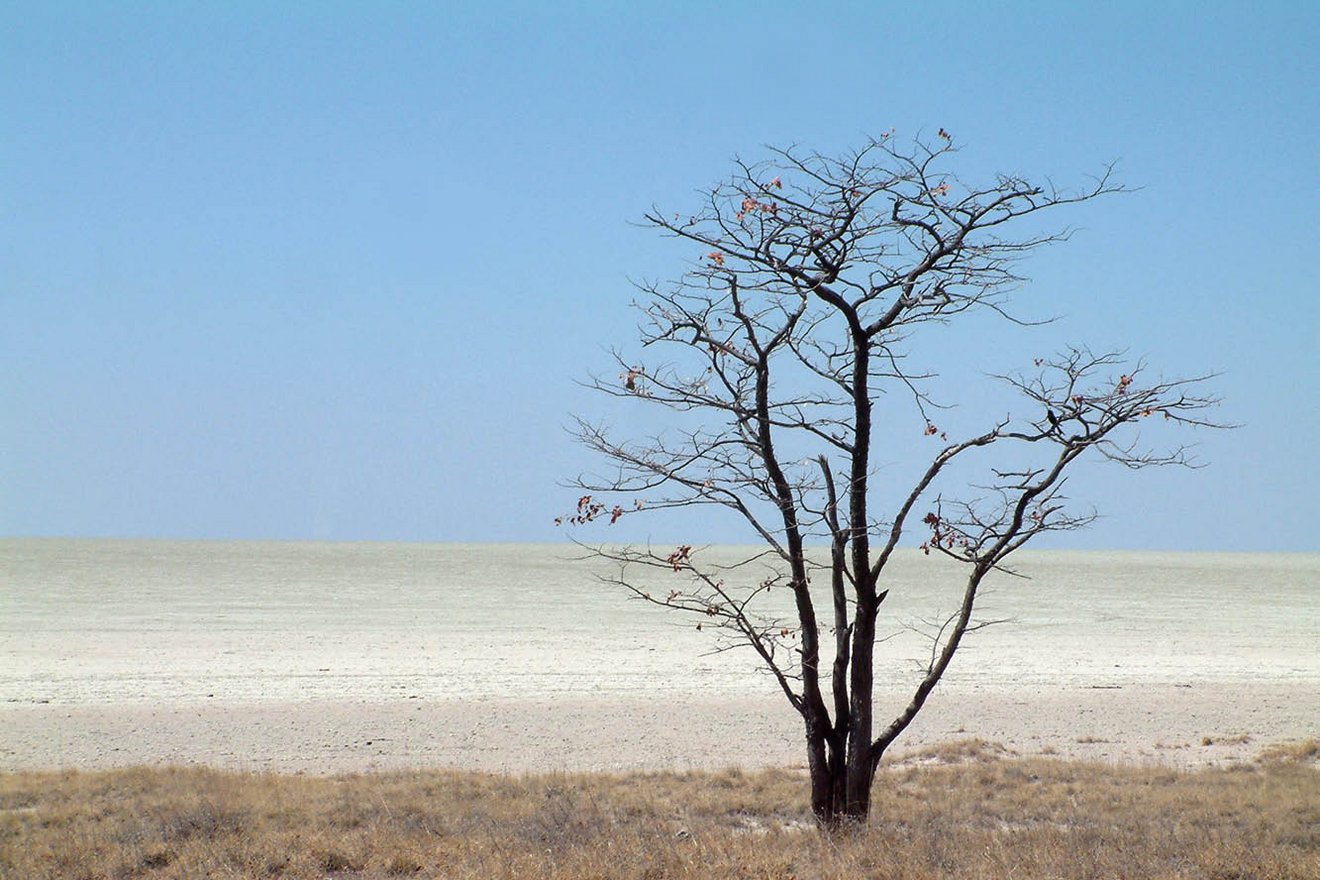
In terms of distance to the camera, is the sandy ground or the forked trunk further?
the sandy ground

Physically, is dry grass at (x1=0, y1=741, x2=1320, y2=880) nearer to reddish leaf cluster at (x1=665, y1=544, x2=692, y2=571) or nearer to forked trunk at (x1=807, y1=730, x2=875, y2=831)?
forked trunk at (x1=807, y1=730, x2=875, y2=831)

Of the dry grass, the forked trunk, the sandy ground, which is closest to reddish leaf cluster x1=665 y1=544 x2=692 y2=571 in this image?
the forked trunk

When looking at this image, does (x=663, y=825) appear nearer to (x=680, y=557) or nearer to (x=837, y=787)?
(x=837, y=787)

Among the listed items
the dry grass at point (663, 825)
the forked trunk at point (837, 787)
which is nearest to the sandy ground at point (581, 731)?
the dry grass at point (663, 825)

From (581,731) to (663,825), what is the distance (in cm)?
730

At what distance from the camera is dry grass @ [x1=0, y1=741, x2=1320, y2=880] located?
730cm

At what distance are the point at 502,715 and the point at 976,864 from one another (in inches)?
470

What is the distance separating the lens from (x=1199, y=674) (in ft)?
82.2

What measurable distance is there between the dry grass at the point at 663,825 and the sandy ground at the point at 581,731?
1.70 meters

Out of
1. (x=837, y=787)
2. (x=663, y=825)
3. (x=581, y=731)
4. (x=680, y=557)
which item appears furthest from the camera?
(x=581, y=731)

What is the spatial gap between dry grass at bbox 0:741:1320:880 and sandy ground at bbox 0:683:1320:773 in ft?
5.57

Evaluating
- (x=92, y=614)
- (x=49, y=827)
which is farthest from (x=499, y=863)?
(x=92, y=614)

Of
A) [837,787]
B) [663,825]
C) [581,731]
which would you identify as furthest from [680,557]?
[581,731]

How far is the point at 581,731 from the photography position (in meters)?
16.8
